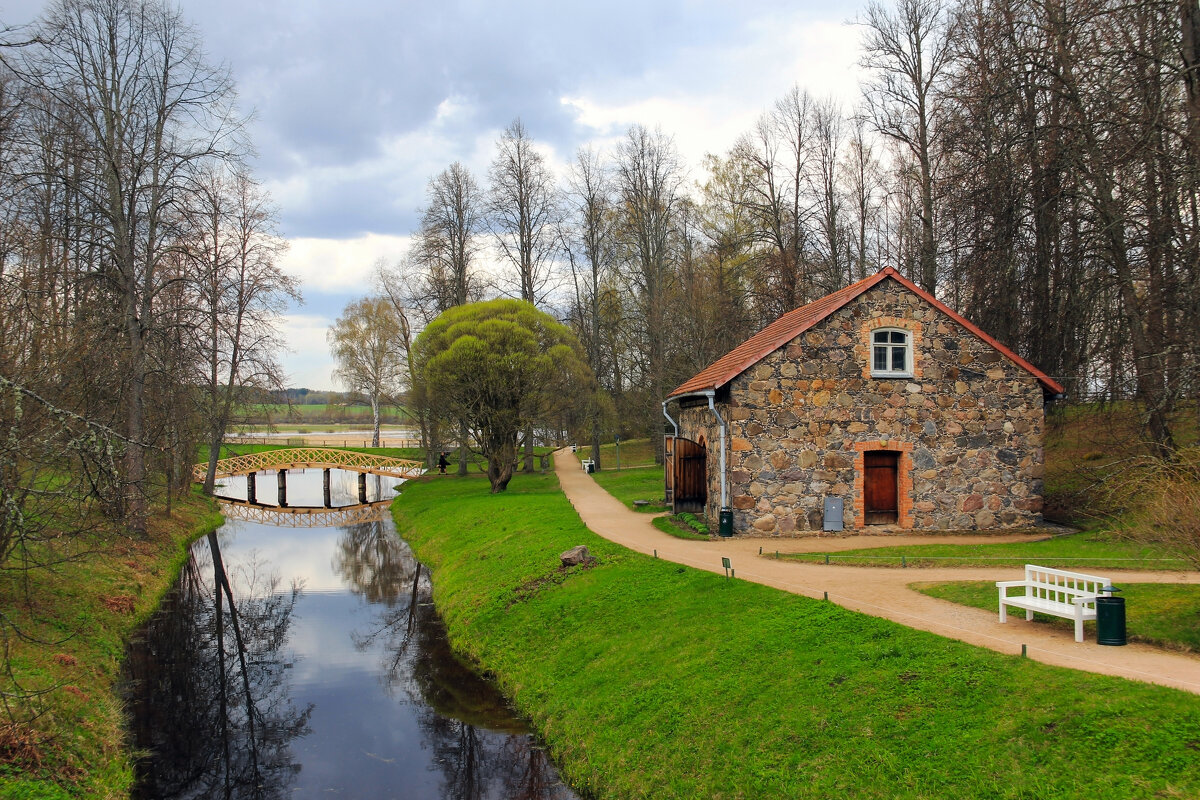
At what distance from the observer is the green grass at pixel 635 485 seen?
882 inches

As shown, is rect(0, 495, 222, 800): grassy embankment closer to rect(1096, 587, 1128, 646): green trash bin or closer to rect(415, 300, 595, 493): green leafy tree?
rect(1096, 587, 1128, 646): green trash bin

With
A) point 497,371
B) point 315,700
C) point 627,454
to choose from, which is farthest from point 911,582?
point 627,454

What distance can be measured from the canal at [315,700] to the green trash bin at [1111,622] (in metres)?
6.25

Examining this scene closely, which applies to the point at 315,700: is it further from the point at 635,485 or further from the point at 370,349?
the point at 370,349

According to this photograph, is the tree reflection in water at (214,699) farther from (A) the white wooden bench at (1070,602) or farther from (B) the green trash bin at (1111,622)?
(B) the green trash bin at (1111,622)

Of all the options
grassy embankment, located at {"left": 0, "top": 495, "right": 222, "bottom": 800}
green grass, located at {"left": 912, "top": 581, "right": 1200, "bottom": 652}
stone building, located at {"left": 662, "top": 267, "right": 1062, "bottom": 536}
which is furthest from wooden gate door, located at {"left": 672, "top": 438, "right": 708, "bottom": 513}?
grassy embankment, located at {"left": 0, "top": 495, "right": 222, "bottom": 800}

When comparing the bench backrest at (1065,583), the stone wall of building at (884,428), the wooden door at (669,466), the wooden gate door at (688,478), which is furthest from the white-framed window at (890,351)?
the bench backrest at (1065,583)

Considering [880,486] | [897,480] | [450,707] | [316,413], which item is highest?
[316,413]

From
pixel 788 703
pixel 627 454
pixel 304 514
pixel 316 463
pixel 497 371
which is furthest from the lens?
pixel 627 454

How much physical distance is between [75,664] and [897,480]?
51.7 ft

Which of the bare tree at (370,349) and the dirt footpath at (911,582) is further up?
the bare tree at (370,349)

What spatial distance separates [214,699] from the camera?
1161 cm

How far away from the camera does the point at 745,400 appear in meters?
15.7

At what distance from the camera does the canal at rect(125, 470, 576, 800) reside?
8984mm
